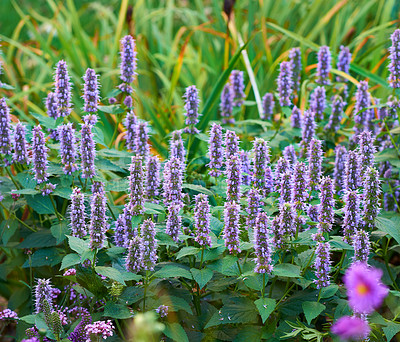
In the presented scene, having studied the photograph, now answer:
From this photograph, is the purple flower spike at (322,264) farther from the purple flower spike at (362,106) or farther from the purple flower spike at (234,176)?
the purple flower spike at (362,106)

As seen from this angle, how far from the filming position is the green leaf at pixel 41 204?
3432 millimetres

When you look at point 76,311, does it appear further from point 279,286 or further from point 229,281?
point 279,286

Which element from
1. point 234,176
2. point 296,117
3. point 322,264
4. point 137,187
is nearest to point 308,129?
point 296,117

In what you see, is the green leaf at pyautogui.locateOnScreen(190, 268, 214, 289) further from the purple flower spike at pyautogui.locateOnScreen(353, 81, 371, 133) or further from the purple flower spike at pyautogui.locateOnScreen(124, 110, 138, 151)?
the purple flower spike at pyautogui.locateOnScreen(353, 81, 371, 133)

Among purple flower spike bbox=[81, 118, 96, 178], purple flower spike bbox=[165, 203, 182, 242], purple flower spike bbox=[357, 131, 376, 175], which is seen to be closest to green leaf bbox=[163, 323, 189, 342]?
purple flower spike bbox=[165, 203, 182, 242]

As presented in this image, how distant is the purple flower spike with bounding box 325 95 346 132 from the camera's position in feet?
14.0

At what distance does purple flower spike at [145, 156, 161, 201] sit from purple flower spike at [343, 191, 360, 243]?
3.49ft

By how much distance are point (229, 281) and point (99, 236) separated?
737 mm

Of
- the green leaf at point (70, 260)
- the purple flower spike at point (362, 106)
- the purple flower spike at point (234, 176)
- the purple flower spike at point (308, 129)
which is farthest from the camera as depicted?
the purple flower spike at point (362, 106)

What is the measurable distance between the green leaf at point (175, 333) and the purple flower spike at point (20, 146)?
4.83 feet

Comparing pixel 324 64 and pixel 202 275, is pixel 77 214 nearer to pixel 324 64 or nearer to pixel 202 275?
pixel 202 275

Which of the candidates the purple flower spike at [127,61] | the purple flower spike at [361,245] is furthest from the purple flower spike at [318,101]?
the purple flower spike at [361,245]

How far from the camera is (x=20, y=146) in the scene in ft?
11.2

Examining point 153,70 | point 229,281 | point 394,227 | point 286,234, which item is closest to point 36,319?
point 229,281
